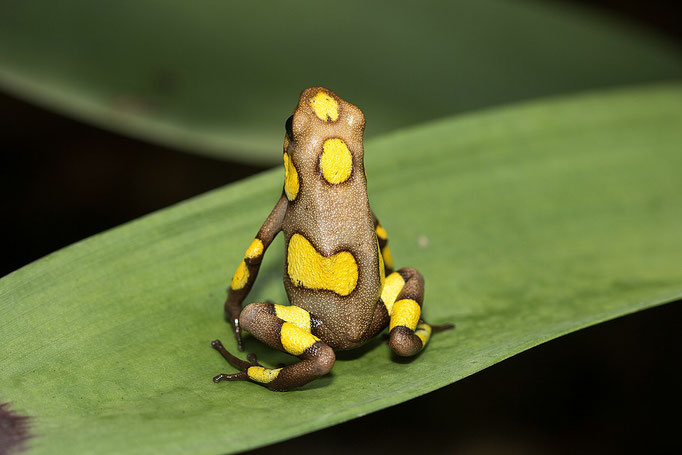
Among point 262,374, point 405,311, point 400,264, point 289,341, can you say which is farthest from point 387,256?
point 262,374

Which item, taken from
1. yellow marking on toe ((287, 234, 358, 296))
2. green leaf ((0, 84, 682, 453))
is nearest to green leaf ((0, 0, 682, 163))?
green leaf ((0, 84, 682, 453))

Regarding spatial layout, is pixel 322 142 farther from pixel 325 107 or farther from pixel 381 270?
pixel 381 270

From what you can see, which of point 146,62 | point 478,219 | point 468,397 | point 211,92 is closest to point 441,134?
point 478,219

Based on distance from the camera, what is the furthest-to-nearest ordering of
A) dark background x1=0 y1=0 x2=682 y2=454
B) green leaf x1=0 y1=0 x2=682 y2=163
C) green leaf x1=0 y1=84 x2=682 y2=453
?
dark background x1=0 y1=0 x2=682 y2=454
green leaf x1=0 y1=0 x2=682 y2=163
green leaf x1=0 y1=84 x2=682 y2=453

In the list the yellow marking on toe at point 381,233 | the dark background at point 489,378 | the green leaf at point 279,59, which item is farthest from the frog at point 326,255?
the dark background at point 489,378

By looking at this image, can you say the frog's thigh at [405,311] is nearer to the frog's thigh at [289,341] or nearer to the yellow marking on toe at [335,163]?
the frog's thigh at [289,341]

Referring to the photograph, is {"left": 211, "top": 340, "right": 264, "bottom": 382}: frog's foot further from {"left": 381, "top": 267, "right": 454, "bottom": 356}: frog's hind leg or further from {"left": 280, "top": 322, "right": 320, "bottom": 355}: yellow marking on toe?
{"left": 381, "top": 267, "right": 454, "bottom": 356}: frog's hind leg

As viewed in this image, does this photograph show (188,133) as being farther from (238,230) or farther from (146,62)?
(238,230)
